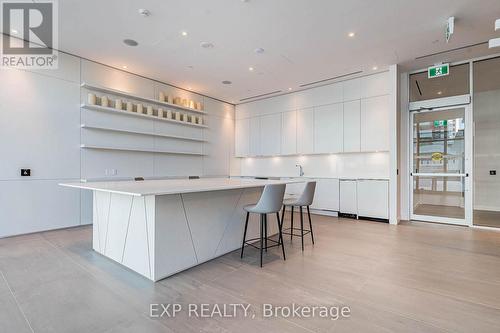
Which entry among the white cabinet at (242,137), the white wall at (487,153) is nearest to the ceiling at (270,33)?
the white wall at (487,153)

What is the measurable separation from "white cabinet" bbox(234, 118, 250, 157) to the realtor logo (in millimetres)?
4639

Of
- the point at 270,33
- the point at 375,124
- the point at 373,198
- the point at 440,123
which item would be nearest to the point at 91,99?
the point at 270,33

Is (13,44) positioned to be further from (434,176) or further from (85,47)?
(434,176)

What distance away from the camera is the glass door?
15.2 feet

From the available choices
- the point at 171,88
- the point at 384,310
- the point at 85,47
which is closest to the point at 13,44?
the point at 85,47

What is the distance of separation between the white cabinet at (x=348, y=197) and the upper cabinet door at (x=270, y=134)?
6.61ft

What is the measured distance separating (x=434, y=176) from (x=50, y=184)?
288 inches

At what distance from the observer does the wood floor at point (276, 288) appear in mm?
1702

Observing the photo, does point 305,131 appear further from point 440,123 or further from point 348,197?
point 440,123

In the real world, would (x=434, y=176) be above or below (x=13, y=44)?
below

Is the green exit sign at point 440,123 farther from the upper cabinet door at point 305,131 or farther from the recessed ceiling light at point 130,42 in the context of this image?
the recessed ceiling light at point 130,42

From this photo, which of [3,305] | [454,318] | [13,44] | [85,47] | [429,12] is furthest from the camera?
[85,47]

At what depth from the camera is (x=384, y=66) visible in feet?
15.8

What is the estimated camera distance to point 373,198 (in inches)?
200
